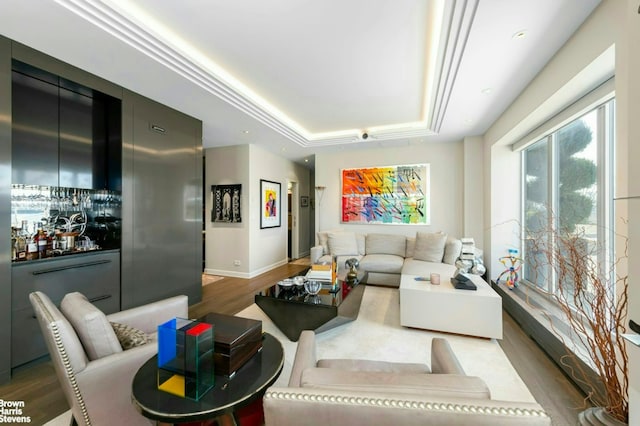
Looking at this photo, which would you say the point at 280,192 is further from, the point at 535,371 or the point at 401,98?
the point at 535,371

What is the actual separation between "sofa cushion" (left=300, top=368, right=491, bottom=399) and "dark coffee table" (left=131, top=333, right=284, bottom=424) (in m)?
0.41

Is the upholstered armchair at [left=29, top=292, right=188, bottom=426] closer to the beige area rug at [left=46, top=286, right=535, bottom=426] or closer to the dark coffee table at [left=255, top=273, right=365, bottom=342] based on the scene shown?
the beige area rug at [left=46, top=286, right=535, bottom=426]

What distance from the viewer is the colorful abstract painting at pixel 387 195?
508 cm

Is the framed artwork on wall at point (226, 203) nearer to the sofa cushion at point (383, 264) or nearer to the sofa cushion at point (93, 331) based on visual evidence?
the sofa cushion at point (383, 264)

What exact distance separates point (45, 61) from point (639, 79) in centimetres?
392

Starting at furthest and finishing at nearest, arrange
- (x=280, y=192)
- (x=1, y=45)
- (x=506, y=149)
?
(x=280, y=192), (x=506, y=149), (x=1, y=45)

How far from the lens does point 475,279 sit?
302 cm


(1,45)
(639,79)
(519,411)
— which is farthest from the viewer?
(1,45)

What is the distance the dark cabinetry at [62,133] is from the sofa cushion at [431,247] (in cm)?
430

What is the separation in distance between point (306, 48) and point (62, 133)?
101 inches

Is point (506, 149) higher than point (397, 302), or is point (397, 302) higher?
point (506, 149)

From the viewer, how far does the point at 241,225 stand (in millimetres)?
5035

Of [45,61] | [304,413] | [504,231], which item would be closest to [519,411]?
[304,413]

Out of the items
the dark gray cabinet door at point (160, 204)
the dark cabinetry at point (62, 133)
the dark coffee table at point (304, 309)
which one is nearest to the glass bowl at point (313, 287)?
the dark coffee table at point (304, 309)
